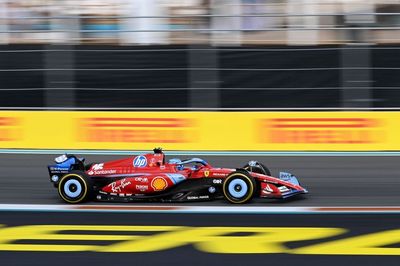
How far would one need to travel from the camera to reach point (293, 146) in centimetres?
1194

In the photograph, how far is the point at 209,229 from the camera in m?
7.32

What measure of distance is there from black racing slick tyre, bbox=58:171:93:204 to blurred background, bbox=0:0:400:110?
4183mm

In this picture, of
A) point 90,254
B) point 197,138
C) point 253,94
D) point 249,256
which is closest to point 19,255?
point 90,254

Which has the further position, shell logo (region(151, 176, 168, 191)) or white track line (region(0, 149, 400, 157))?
white track line (region(0, 149, 400, 157))

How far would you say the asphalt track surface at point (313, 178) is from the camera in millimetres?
8766

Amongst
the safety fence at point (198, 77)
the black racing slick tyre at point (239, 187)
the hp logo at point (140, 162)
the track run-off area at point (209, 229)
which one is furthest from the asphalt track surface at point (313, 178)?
the safety fence at point (198, 77)

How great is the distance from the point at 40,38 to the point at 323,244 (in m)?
7.80

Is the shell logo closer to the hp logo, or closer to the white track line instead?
the hp logo

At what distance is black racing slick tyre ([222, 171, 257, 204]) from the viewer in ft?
26.7

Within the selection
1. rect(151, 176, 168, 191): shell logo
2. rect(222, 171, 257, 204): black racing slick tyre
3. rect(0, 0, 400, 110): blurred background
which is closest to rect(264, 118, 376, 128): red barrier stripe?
rect(0, 0, 400, 110): blurred background

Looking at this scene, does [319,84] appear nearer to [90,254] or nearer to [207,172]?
[207,172]

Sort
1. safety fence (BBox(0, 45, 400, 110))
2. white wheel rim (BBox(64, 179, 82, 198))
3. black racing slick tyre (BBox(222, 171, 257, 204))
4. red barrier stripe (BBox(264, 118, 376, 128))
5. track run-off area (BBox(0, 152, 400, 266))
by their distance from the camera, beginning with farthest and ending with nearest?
safety fence (BBox(0, 45, 400, 110))
red barrier stripe (BBox(264, 118, 376, 128))
white wheel rim (BBox(64, 179, 82, 198))
black racing slick tyre (BBox(222, 171, 257, 204))
track run-off area (BBox(0, 152, 400, 266))

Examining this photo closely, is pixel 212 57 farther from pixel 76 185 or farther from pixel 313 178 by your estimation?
pixel 76 185

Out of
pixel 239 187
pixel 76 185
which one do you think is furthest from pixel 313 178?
pixel 76 185
